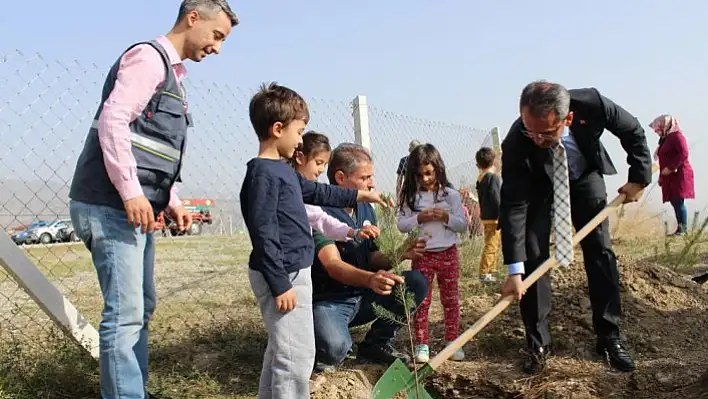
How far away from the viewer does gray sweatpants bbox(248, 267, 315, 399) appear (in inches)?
87.8

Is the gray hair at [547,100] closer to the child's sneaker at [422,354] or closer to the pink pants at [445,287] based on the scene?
the pink pants at [445,287]

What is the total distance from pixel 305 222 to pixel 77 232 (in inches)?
32.8

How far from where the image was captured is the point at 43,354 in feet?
9.89

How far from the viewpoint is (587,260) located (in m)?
3.12

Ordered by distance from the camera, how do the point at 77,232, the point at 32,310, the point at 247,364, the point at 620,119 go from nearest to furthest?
the point at 77,232 < the point at 620,119 < the point at 247,364 < the point at 32,310

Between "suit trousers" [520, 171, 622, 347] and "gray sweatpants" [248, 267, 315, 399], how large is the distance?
1.33 metres

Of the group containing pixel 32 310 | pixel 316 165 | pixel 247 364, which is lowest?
pixel 32 310

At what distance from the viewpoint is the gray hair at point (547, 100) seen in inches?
101

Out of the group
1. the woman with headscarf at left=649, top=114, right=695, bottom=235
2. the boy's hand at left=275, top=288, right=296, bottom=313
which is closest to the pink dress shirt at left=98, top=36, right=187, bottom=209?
the boy's hand at left=275, top=288, right=296, bottom=313

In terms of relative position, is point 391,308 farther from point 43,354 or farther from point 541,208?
point 43,354

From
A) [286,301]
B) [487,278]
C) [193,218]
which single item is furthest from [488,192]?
[286,301]

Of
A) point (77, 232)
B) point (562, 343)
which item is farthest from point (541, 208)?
point (77, 232)

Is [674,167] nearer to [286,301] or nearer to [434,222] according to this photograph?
[434,222]

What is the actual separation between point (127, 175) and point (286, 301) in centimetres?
70
